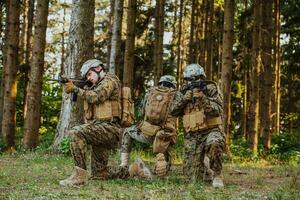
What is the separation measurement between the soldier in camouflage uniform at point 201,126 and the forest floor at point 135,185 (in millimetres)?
317

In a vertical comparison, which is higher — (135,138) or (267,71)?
(267,71)

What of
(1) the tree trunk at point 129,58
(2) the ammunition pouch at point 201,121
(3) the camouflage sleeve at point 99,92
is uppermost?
(1) the tree trunk at point 129,58

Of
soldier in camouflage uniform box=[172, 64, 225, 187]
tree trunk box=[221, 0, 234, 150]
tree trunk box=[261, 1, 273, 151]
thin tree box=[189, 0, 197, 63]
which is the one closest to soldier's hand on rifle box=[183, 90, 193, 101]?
soldier in camouflage uniform box=[172, 64, 225, 187]

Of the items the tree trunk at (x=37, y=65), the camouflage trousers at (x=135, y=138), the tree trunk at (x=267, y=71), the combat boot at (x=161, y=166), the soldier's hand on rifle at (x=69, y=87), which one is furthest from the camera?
the tree trunk at (x=267, y=71)

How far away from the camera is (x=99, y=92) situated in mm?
7930

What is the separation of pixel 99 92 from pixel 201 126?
1.67 metres

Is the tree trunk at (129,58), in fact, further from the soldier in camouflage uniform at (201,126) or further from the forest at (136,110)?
the soldier in camouflage uniform at (201,126)

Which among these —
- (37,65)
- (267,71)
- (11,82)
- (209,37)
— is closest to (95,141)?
(37,65)

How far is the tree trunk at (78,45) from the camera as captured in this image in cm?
1195

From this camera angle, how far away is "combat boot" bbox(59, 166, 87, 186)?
7.54 meters

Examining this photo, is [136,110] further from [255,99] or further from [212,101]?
[212,101]

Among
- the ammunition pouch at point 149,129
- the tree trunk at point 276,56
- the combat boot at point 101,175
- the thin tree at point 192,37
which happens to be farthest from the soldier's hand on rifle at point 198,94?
the thin tree at point 192,37

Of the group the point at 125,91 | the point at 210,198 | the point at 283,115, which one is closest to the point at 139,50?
the point at 283,115

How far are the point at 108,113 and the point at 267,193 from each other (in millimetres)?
2572
